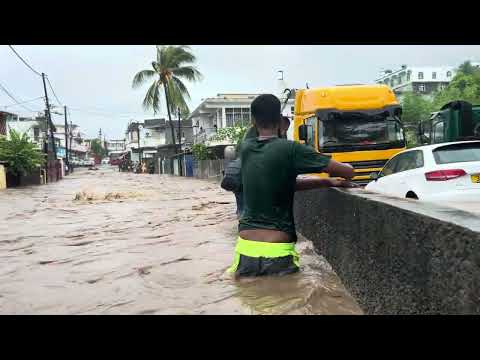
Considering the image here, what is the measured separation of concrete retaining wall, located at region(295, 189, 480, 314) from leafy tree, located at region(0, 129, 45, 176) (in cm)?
2302

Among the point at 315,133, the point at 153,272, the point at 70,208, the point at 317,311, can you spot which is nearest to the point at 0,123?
the point at 70,208

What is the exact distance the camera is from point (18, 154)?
24.3 metres

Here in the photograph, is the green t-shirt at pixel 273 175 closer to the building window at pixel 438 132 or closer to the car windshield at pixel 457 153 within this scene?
the car windshield at pixel 457 153

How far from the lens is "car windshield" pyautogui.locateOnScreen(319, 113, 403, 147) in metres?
10.1

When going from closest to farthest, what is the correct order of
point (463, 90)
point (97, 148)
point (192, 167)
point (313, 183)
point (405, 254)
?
Answer: point (405, 254), point (313, 183), point (192, 167), point (463, 90), point (97, 148)

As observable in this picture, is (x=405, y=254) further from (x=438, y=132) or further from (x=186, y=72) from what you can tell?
(x=186, y=72)

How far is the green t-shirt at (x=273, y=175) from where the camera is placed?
10.9ft

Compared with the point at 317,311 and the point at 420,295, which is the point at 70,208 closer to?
the point at 317,311

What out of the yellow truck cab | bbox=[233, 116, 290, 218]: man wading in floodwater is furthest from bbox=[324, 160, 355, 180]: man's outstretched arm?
the yellow truck cab

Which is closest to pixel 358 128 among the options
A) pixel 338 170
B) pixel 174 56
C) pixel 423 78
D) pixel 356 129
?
pixel 356 129

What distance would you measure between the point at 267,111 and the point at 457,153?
15.0 ft

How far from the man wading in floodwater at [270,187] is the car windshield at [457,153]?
4.02 metres

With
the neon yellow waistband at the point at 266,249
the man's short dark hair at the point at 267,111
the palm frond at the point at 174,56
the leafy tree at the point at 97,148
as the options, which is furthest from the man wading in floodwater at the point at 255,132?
the leafy tree at the point at 97,148

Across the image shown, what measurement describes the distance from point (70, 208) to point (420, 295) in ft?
43.9
